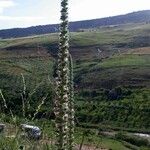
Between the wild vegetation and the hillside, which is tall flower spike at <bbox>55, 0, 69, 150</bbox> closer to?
the wild vegetation

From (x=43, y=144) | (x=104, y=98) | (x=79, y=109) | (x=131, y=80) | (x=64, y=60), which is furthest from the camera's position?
(x=131, y=80)

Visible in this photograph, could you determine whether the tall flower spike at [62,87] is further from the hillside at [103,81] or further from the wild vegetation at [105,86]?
the hillside at [103,81]

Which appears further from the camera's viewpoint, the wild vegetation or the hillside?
the hillside

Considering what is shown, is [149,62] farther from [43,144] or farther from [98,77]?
[43,144]

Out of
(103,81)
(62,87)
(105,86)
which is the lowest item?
(105,86)

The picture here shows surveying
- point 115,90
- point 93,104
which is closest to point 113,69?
point 115,90

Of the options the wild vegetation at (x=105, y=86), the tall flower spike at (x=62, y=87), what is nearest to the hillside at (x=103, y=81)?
the wild vegetation at (x=105, y=86)

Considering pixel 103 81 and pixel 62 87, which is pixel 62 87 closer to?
pixel 62 87

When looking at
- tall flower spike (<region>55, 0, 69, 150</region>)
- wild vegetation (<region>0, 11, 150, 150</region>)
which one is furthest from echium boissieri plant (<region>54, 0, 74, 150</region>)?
wild vegetation (<region>0, 11, 150, 150</region>)

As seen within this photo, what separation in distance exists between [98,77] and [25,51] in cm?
5377

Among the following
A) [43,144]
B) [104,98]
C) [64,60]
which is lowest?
[104,98]

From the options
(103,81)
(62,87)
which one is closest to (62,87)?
(62,87)

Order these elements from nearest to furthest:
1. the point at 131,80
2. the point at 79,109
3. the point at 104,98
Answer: the point at 79,109
the point at 104,98
the point at 131,80

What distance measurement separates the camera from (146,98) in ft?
351
